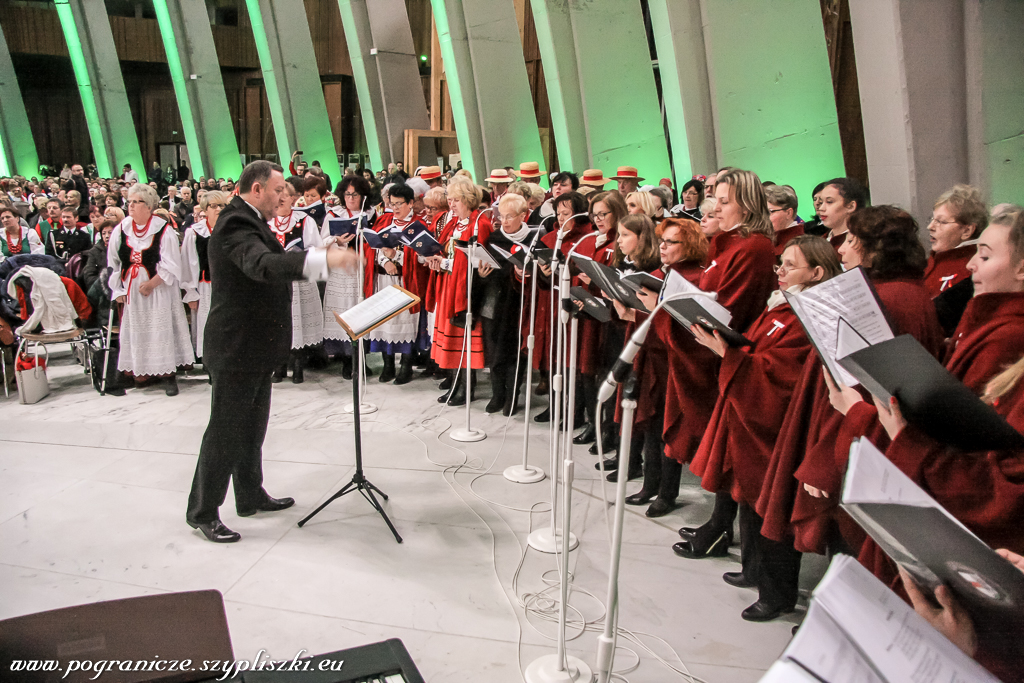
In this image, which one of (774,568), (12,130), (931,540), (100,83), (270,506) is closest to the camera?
(931,540)

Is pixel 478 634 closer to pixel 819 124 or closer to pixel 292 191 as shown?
pixel 292 191

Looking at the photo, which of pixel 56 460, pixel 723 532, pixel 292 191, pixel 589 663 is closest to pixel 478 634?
pixel 589 663

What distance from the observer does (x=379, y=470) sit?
4.71 m

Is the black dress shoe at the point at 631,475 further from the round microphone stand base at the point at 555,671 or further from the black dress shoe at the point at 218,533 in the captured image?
the black dress shoe at the point at 218,533

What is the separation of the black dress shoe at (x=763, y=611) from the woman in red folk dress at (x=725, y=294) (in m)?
0.53

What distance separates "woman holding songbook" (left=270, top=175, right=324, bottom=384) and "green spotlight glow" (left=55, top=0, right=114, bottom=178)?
18855mm

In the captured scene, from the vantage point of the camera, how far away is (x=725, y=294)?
11.3ft

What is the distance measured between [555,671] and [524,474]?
1.92 metres

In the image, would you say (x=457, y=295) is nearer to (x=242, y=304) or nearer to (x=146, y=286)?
(x=242, y=304)

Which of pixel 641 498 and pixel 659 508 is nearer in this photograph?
pixel 659 508

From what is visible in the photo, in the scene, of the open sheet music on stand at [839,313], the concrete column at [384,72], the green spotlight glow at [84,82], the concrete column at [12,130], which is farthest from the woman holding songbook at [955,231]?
the concrete column at [12,130]

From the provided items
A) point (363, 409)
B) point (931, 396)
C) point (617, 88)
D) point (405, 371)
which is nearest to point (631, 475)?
point (363, 409)

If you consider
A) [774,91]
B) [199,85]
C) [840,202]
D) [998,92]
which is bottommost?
[840,202]

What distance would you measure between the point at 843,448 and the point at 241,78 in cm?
2773
